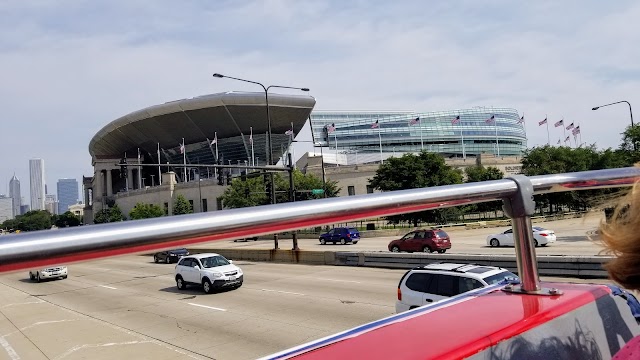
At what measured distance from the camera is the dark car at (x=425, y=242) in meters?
28.0

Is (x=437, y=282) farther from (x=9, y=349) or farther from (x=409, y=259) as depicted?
(x=409, y=259)

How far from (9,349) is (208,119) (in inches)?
3711

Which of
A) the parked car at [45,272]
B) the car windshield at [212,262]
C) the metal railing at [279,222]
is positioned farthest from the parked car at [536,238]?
the metal railing at [279,222]

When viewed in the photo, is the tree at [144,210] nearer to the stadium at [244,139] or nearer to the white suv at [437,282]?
the stadium at [244,139]

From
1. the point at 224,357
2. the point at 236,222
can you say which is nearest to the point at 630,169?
the point at 236,222

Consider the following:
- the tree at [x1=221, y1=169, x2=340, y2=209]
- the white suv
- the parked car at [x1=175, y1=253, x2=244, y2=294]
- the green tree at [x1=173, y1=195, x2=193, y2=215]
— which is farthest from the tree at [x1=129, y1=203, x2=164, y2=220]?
the white suv

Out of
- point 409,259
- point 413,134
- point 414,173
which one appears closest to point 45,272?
point 409,259

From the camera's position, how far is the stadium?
9650cm

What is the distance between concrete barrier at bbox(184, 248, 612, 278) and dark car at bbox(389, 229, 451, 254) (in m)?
5.22

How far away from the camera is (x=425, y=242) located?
1129 inches

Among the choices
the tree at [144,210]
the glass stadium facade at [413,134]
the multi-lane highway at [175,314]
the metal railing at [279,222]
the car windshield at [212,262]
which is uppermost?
the glass stadium facade at [413,134]

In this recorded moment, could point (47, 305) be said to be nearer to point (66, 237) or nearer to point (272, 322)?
point (272, 322)

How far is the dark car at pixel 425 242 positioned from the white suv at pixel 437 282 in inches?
707

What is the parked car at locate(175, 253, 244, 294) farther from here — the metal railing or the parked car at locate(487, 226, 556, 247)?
the metal railing
